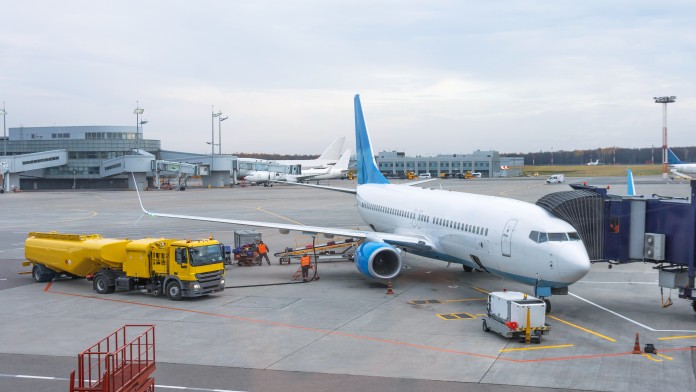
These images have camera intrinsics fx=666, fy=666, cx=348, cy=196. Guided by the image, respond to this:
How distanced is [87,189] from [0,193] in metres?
19.9

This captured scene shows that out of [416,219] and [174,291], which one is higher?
[416,219]

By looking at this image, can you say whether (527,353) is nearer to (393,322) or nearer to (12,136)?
(393,322)

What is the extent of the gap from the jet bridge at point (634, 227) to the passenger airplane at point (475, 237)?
121 centimetres

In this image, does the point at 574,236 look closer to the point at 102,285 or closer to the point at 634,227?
the point at 634,227

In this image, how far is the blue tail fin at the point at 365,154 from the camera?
47.9 meters

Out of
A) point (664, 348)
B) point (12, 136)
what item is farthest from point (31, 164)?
point (664, 348)

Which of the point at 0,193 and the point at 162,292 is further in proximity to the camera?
the point at 0,193

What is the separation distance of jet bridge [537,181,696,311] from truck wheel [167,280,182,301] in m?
15.9

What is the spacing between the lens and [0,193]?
11888 centimetres

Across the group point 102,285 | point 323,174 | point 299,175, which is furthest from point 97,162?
point 102,285

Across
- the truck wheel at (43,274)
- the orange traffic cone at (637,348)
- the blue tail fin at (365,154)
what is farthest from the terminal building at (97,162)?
the orange traffic cone at (637,348)

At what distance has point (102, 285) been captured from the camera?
31.1 metres

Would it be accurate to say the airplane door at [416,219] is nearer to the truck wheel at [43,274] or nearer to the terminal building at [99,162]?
the truck wheel at [43,274]

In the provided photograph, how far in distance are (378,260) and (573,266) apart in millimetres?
10501
